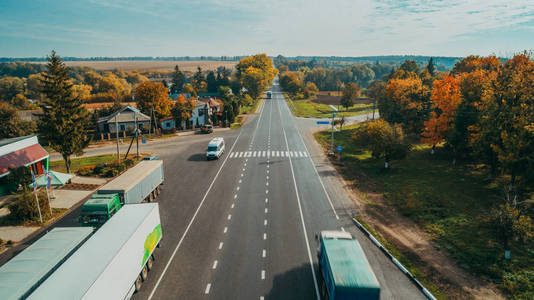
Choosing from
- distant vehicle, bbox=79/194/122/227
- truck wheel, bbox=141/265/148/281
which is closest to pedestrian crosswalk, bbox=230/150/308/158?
distant vehicle, bbox=79/194/122/227

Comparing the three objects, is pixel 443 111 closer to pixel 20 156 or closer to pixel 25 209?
pixel 25 209

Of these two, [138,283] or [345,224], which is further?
[345,224]

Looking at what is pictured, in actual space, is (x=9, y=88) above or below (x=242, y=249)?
above

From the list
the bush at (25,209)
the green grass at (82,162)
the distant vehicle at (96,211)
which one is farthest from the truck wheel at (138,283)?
the green grass at (82,162)

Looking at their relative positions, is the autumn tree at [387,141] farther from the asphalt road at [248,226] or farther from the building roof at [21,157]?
the building roof at [21,157]

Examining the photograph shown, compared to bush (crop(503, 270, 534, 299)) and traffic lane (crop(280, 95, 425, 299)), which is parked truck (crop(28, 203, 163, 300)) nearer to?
traffic lane (crop(280, 95, 425, 299))

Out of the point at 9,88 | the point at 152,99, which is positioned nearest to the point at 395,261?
the point at 152,99
